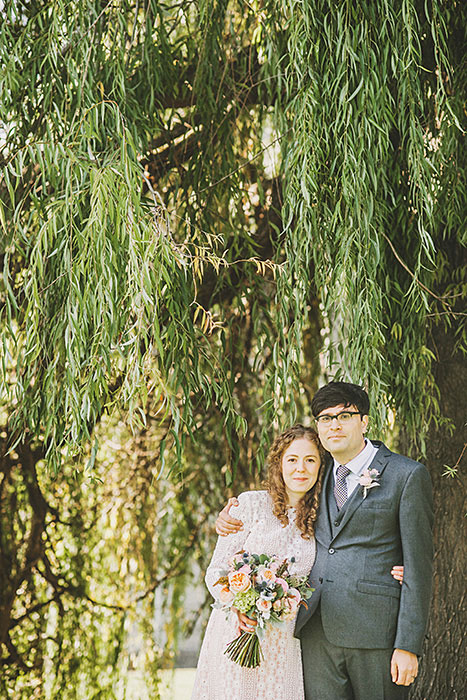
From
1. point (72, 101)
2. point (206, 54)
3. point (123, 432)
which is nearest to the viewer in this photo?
point (72, 101)

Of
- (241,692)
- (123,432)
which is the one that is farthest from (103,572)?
(241,692)

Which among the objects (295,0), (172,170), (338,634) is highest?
(295,0)

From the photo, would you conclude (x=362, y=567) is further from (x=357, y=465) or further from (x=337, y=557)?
(x=357, y=465)

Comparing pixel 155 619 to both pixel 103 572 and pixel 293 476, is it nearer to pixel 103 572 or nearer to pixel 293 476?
pixel 103 572

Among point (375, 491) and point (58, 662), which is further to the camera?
point (58, 662)

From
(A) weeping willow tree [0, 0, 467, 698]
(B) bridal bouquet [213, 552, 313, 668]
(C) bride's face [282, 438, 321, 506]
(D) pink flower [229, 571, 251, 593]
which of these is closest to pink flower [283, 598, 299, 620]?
(B) bridal bouquet [213, 552, 313, 668]

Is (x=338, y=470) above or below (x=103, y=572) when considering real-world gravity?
above

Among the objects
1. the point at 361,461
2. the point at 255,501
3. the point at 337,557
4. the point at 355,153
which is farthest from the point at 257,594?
A: the point at 355,153

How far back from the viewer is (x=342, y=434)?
2.61 meters

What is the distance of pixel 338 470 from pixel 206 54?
1738mm

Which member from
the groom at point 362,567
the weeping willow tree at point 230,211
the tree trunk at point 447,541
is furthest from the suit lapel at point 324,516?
the tree trunk at point 447,541

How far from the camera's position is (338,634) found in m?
2.50

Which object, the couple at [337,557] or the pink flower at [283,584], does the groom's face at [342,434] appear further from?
the pink flower at [283,584]

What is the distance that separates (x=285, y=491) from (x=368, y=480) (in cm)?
31
